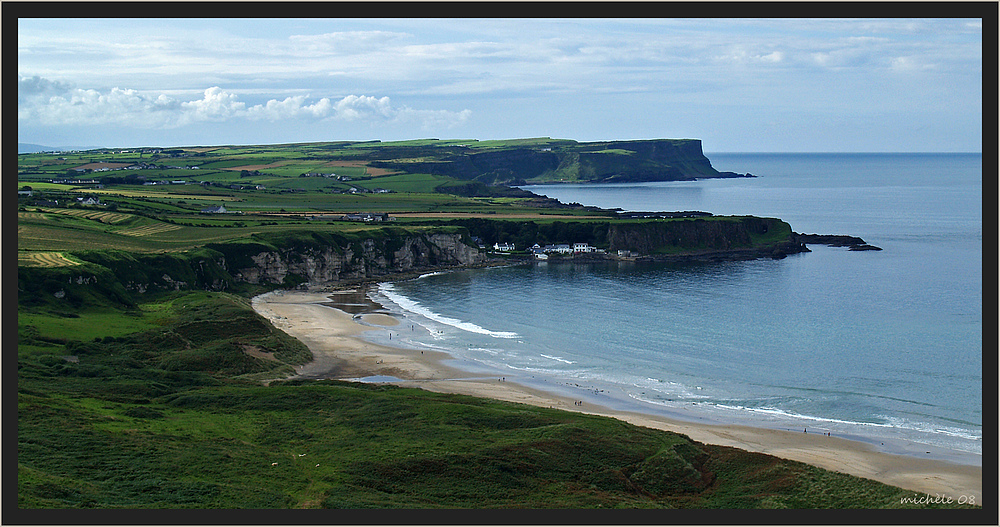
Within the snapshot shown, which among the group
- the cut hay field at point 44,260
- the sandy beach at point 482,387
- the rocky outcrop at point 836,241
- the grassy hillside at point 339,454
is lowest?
the sandy beach at point 482,387

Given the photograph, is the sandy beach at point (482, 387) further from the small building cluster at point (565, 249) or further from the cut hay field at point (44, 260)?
the small building cluster at point (565, 249)

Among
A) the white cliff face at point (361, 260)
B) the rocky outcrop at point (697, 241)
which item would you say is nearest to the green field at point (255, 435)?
the white cliff face at point (361, 260)

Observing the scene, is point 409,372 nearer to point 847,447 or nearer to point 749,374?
point 749,374

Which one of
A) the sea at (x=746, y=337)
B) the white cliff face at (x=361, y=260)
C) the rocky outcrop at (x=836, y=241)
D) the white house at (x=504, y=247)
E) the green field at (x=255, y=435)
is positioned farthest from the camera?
the white house at (x=504, y=247)

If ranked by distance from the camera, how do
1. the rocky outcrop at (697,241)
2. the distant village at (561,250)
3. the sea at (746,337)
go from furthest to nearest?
the rocky outcrop at (697,241)
the distant village at (561,250)
the sea at (746,337)

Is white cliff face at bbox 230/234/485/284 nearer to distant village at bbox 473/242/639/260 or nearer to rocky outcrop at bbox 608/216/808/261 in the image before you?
distant village at bbox 473/242/639/260

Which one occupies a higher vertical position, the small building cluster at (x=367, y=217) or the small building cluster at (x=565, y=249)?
the small building cluster at (x=367, y=217)

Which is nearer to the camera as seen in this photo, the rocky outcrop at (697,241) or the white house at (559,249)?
the rocky outcrop at (697,241)

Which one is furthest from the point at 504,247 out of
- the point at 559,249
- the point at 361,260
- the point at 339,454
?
the point at 339,454
